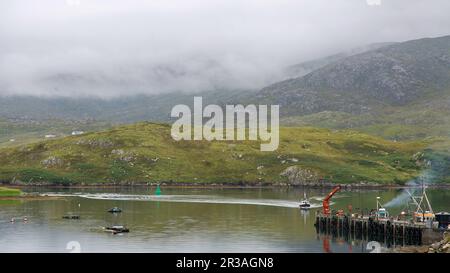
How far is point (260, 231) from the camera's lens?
141500 millimetres

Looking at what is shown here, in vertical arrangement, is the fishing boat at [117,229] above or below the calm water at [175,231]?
above

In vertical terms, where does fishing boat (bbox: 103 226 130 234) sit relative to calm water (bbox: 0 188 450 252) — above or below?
above

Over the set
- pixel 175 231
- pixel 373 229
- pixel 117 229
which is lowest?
pixel 175 231

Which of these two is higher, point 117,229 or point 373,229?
point 373,229

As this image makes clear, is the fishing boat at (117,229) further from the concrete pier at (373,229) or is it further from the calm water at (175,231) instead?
A: the concrete pier at (373,229)

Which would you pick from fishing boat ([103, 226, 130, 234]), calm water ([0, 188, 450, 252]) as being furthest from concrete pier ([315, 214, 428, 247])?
fishing boat ([103, 226, 130, 234])

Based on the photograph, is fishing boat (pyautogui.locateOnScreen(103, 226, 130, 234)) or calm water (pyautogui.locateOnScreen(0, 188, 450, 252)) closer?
calm water (pyautogui.locateOnScreen(0, 188, 450, 252))

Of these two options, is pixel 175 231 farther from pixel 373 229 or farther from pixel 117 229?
pixel 373 229

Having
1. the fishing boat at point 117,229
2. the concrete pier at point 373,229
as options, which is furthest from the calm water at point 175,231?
the concrete pier at point 373,229

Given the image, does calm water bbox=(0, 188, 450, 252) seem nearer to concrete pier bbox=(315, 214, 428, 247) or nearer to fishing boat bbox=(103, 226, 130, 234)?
fishing boat bbox=(103, 226, 130, 234)

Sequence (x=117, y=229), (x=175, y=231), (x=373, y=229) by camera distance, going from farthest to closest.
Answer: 1. (x=175, y=231)
2. (x=117, y=229)
3. (x=373, y=229)

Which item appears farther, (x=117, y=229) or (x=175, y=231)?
(x=175, y=231)

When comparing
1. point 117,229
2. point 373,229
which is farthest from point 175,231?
point 373,229
